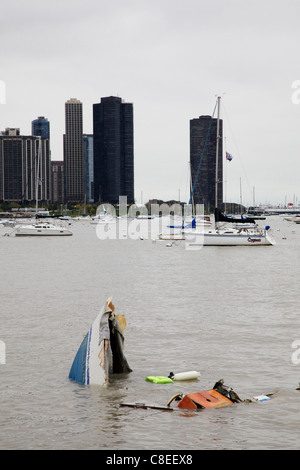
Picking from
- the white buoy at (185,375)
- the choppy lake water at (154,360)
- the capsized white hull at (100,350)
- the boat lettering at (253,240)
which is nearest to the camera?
the choppy lake water at (154,360)

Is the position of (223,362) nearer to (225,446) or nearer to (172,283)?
(225,446)

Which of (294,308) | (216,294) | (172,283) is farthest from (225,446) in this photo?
(172,283)

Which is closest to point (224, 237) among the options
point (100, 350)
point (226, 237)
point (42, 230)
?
point (226, 237)

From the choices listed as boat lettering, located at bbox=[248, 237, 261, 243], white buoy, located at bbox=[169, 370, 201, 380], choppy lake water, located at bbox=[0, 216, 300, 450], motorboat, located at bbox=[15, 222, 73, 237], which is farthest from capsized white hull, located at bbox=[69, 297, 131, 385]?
motorboat, located at bbox=[15, 222, 73, 237]

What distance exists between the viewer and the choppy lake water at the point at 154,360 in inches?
596

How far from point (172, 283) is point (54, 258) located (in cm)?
2978

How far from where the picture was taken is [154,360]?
22.2 metres

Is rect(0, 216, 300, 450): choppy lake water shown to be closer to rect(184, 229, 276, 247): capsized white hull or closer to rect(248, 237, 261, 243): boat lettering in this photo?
rect(184, 229, 276, 247): capsized white hull

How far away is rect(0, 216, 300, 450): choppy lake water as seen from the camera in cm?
1514

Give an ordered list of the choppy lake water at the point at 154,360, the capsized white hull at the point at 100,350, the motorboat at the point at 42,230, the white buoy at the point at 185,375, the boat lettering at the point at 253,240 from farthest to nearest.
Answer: the motorboat at the point at 42,230 < the boat lettering at the point at 253,240 < the white buoy at the point at 185,375 < the capsized white hull at the point at 100,350 < the choppy lake water at the point at 154,360

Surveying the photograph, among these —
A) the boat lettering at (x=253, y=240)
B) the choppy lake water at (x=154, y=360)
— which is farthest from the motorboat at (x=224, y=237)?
the choppy lake water at (x=154, y=360)

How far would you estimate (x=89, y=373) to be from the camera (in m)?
19.2

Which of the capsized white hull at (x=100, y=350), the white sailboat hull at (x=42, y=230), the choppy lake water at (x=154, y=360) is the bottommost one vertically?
the choppy lake water at (x=154, y=360)

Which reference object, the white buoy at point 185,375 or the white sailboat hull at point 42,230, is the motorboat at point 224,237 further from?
the white buoy at point 185,375
